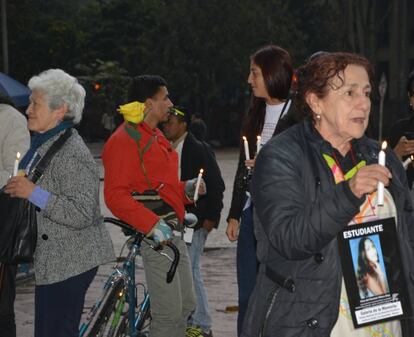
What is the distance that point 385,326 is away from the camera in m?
3.94

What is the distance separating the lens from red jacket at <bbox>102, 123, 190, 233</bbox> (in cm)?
628

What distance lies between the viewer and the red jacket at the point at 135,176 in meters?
6.28

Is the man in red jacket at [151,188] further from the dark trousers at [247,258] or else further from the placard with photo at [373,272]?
the placard with photo at [373,272]

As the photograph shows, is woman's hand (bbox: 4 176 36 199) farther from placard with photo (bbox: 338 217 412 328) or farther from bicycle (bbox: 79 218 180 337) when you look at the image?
placard with photo (bbox: 338 217 412 328)

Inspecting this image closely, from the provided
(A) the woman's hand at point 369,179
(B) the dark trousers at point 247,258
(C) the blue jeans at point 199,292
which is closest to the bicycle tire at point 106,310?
(B) the dark trousers at point 247,258

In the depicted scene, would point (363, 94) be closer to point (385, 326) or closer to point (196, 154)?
point (385, 326)

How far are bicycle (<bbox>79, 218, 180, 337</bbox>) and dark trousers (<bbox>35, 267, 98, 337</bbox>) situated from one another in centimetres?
87

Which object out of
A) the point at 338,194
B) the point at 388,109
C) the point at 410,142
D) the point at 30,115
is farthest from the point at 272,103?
the point at 388,109

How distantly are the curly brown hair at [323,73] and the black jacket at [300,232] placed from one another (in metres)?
0.13

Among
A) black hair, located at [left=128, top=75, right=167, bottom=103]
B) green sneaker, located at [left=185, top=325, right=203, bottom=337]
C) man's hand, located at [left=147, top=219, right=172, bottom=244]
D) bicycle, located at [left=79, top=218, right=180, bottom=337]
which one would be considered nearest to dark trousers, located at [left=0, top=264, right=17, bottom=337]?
bicycle, located at [left=79, top=218, right=180, bottom=337]

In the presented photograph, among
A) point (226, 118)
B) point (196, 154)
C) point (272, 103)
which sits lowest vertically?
point (226, 118)

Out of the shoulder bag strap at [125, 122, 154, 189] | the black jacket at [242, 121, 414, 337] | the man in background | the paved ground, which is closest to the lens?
the black jacket at [242, 121, 414, 337]

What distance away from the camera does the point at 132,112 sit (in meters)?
6.49

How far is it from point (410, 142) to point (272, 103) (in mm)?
953
